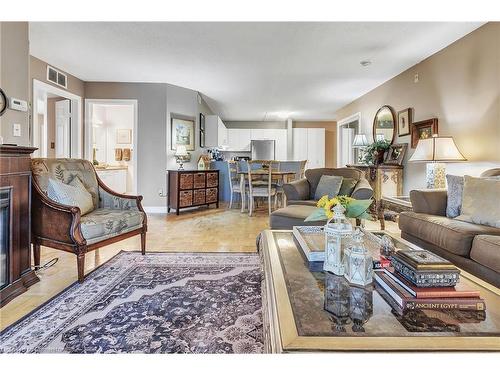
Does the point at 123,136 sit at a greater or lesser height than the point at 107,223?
greater

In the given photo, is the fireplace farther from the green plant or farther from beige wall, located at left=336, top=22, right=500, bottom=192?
the green plant

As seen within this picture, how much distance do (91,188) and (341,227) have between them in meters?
2.42

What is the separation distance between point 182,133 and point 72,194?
11.5 ft

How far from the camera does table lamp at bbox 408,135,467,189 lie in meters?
3.00

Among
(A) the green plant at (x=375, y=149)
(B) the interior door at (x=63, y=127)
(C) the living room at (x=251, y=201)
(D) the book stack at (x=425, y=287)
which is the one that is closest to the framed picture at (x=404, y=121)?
(C) the living room at (x=251, y=201)

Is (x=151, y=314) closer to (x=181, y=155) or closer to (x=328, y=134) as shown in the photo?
(x=181, y=155)

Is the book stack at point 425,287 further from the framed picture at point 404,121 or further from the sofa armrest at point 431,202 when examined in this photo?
the framed picture at point 404,121

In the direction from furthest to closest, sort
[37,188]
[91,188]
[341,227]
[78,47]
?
[78,47] < [91,188] < [37,188] < [341,227]

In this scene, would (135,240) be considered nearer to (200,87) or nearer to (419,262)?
(419,262)

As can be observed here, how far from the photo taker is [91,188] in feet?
9.11

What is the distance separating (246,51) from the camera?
369cm

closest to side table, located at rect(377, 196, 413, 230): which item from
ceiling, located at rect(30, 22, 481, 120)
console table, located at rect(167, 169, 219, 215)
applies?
ceiling, located at rect(30, 22, 481, 120)

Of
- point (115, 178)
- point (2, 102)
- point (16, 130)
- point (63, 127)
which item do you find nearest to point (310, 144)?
point (115, 178)
